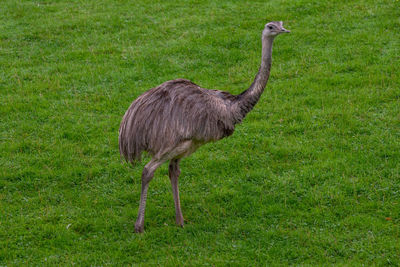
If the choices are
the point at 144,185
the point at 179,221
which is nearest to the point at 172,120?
the point at 144,185

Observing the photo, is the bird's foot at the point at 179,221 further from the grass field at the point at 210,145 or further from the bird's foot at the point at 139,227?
the bird's foot at the point at 139,227

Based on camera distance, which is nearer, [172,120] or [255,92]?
[172,120]

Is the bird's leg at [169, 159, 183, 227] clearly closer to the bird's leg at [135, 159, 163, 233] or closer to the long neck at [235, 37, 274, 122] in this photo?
the bird's leg at [135, 159, 163, 233]

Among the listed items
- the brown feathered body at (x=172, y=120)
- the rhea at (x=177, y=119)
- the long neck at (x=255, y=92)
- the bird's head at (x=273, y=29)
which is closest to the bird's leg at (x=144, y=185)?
the rhea at (x=177, y=119)

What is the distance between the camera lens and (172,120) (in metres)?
8.25

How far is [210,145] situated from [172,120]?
9.04ft

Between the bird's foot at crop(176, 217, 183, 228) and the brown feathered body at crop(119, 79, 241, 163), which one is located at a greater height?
the brown feathered body at crop(119, 79, 241, 163)

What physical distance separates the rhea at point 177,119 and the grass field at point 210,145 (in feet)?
3.60

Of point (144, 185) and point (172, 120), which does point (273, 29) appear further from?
point (144, 185)

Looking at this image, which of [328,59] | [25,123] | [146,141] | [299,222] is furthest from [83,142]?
[328,59]

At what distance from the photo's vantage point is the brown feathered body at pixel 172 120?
825 cm

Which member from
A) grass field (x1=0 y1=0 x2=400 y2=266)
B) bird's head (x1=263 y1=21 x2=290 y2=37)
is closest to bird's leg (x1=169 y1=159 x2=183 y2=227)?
grass field (x1=0 y1=0 x2=400 y2=266)

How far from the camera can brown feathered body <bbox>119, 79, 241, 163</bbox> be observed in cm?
825

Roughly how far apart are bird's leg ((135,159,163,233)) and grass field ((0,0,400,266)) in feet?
0.58
